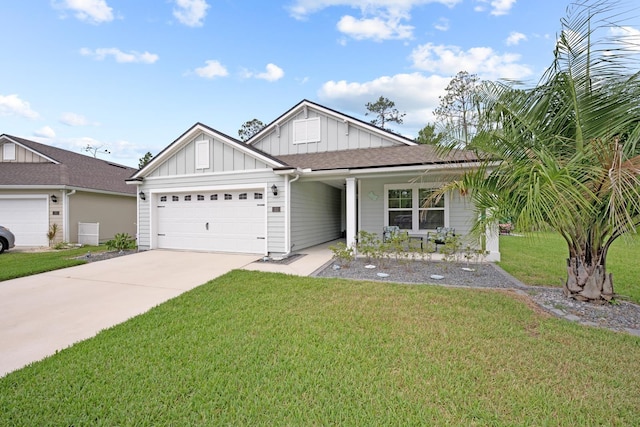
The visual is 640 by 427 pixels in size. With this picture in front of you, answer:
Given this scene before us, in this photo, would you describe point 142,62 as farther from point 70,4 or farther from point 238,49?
point 238,49

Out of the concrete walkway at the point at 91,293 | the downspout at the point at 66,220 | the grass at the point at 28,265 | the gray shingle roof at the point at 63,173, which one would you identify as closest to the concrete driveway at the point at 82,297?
the concrete walkway at the point at 91,293

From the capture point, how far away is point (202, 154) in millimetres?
9594

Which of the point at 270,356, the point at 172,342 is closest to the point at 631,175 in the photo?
the point at 270,356

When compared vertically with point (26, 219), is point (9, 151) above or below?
above

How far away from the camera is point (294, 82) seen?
14672 mm

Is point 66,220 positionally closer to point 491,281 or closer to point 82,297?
point 82,297

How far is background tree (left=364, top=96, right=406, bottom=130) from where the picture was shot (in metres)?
26.5

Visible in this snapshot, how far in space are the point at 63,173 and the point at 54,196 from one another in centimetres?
150

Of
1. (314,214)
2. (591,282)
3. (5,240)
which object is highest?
(314,214)

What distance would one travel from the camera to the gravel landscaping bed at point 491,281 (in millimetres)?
3911

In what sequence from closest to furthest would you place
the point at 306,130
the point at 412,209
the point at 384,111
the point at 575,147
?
the point at 575,147
the point at 412,209
the point at 306,130
the point at 384,111

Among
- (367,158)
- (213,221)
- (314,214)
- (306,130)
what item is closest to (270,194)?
(213,221)

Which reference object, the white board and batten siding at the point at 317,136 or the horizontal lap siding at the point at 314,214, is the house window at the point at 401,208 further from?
the horizontal lap siding at the point at 314,214

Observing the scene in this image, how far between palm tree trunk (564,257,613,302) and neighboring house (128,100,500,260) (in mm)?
3380
